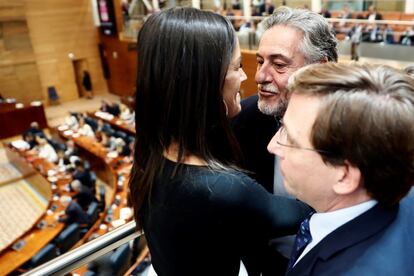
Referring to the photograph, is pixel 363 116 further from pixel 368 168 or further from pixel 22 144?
pixel 22 144

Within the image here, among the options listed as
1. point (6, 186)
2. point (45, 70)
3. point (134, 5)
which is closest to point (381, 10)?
point (134, 5)

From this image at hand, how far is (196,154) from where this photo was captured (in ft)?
3.93

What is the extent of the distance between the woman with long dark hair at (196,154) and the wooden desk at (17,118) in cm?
1282

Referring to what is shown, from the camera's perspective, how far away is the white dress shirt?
0.98 metres

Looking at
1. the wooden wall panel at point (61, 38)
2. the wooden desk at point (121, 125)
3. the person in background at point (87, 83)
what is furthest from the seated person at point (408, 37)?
the wooden wall panel at point (61, 38)

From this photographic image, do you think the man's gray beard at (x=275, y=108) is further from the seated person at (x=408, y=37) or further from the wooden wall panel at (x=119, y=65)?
the wooden wall panel at (x=119, y=65)

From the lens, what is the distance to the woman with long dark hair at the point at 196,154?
44.8 inches

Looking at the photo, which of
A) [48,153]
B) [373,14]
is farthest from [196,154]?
[373,14]

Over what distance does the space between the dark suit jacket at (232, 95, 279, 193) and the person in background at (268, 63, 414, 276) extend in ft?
2.37

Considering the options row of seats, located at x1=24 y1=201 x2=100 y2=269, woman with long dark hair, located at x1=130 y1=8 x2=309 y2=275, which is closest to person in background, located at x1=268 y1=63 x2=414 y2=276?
woman with long dark hair, located at x1=130 y1=8 x2=309 y2=275

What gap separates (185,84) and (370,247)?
0.68 metres

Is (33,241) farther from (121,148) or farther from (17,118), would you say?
(17,118)

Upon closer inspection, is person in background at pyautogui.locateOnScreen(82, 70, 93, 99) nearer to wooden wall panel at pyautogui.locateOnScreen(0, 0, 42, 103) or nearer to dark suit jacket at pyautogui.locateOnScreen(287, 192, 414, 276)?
wooden wall panel at pyautogui.locateOnScreen(0, 0, 42, 103)

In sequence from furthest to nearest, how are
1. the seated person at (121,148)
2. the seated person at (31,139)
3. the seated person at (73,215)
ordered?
the seated person at (31,139) → the seated person at (121,148) → the seated person at (73,215)
